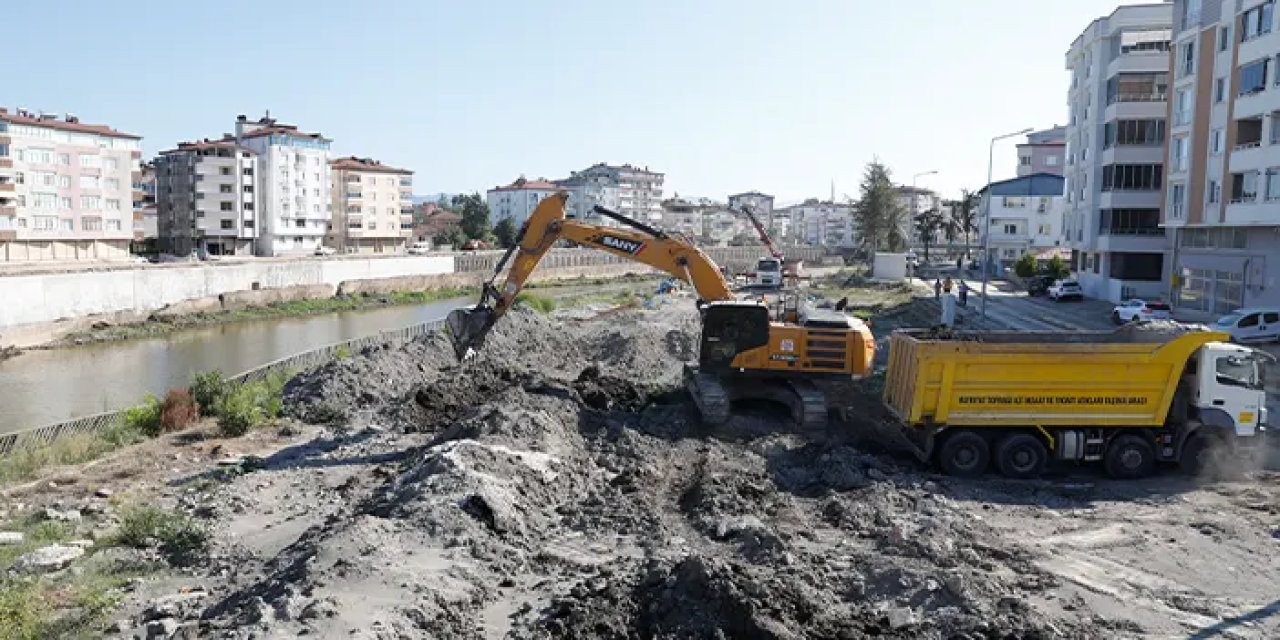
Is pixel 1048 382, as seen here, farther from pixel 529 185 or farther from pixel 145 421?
pixel 529 185

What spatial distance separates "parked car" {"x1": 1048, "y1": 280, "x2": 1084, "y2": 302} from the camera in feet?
165

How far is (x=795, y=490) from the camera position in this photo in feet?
51.6

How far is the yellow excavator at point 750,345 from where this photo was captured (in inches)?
768

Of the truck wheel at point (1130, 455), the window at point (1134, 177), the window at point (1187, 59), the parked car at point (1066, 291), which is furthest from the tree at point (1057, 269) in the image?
the truck wheel at point (1130, 455)

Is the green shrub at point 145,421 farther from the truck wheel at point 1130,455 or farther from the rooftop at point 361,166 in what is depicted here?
the rooftop at point 361,166

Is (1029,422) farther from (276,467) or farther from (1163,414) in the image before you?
(276,467)

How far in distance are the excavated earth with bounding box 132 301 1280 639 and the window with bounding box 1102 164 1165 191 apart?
35.4m

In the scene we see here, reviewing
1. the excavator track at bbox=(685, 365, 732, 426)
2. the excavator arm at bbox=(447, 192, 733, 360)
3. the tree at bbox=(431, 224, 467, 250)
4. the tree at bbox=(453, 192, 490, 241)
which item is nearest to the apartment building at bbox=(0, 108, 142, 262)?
the tree at bbox=(431, 224, 467, 250)

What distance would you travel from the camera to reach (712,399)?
63.0 feet

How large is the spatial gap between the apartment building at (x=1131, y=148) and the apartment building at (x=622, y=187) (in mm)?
92695

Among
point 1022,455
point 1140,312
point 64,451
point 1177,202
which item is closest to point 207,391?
point 64,451

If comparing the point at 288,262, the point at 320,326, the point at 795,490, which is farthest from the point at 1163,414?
the point at 288,262

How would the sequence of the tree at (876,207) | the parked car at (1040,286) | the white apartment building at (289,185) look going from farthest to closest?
Result: the white apartment building at (289,185), the tree at (876,207), the parked car at (1040,286)

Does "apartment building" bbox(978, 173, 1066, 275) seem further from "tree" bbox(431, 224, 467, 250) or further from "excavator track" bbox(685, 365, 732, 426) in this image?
"excavator track" bbox(685, 365, 732, 426)
